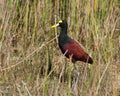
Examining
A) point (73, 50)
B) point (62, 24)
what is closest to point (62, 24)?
point (62, 24)

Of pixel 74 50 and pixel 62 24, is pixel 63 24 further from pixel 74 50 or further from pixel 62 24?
pixel 74 50

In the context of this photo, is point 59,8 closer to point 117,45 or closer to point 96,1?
point 96,1

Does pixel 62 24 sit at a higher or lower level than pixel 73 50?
higher

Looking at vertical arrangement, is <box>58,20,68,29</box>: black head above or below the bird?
above

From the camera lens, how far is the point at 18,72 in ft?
14.1

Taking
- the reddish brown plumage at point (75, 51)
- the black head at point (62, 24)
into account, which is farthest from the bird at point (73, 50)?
the black head at point (62, 24)

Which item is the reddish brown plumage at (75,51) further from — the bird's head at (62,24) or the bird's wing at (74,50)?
the bird's head at (62,24)

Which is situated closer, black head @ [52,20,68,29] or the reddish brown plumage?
the reddish brown plumage

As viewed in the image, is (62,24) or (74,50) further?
(62,24)

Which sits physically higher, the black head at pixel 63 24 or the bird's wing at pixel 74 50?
the black head at pixel 63 24

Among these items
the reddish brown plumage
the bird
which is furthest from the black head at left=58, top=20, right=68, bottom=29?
the reddish brown plumage

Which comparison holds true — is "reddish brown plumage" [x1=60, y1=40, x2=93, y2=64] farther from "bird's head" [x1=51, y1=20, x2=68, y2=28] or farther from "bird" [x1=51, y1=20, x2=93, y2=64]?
"bird's head" [x1=51, y1=20, x2=68, y2=28]

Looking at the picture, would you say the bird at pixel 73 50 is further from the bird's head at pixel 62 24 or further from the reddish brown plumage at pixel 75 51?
the bird's head at pixel 62 24

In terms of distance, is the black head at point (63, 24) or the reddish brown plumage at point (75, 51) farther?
the black head at point (63, 24)
